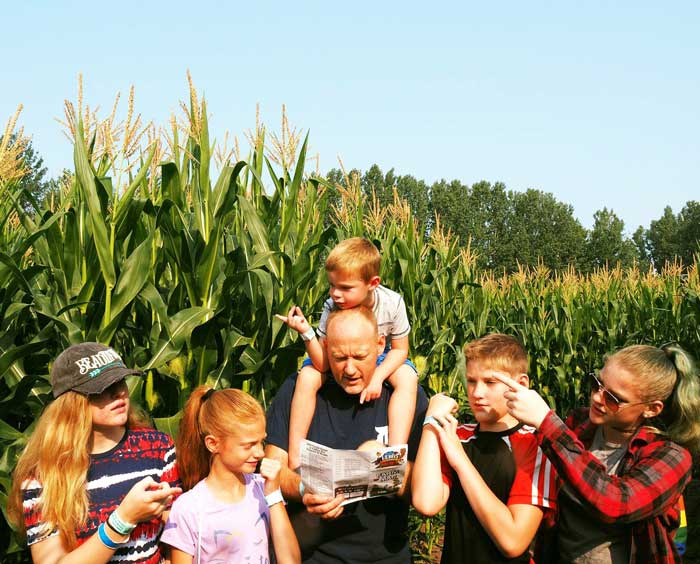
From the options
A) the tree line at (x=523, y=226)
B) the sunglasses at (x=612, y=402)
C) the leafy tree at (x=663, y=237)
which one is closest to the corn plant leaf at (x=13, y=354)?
the sunglasses at (x=612, y=402)

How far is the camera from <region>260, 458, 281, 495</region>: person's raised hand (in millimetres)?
2504

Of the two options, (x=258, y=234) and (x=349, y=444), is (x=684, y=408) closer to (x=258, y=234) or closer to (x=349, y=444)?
(x=349, y=444)

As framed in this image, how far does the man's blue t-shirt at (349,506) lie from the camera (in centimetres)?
261

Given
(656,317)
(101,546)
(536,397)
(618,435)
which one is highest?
(536,397)

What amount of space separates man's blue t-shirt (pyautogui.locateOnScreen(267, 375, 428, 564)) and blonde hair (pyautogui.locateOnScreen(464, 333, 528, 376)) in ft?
1.60

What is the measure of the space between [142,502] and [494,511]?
113cm

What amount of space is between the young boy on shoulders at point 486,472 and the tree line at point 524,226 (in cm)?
6976

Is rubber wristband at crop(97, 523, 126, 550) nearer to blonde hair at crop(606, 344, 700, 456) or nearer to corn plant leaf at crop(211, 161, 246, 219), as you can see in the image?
blonde hair at crop(606, 344, 700, 456)

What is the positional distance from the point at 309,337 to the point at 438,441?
818mm

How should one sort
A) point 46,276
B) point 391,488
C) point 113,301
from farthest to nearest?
point 46,276 < point 113,301 < point 391,488

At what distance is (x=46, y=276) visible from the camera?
13.6 ft

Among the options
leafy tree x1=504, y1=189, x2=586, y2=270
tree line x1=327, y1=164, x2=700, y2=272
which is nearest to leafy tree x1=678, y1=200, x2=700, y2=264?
tree line x1=327, y1=164, x2=700, y2=272

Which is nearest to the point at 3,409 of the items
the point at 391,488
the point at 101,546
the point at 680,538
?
the point at 101,546

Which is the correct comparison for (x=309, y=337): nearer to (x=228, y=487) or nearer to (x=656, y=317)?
(x=228, y=487)
